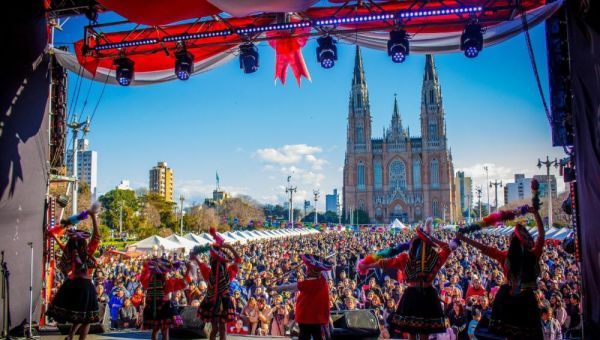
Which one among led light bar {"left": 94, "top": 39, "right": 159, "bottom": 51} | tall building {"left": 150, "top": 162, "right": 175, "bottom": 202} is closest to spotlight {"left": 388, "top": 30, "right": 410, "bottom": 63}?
led light bar {"left": 94, "top": 39, "right": 159, "bottom": 51}

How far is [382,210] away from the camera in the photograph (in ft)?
326

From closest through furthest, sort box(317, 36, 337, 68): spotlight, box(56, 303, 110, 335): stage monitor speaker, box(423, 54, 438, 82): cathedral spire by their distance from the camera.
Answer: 1. box(56, 303, 110, 335): stage monitor speaker
2. box(317, 36, 337, 68): spotlight
3. box(423, 54, 438, 82): cathedral spire

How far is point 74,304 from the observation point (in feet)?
21.0

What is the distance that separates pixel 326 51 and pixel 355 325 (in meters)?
4.74

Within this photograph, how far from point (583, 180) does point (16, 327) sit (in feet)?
27.4

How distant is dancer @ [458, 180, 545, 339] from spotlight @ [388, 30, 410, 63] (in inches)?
153

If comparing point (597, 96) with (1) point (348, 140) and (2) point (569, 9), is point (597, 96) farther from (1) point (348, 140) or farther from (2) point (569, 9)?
(1) point (348, 140)

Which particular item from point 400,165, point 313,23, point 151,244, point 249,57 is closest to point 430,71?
point 400,165

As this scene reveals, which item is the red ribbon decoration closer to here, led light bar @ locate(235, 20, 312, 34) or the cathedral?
led light bar @ locate(235, 20, 312, 34)

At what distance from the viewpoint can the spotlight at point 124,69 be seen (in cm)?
934

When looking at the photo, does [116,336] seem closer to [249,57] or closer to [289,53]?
[249,57]

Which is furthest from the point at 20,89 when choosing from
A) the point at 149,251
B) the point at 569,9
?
the point at 149,251

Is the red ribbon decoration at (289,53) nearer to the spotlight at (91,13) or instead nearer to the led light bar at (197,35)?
the led light bar at (197,35)

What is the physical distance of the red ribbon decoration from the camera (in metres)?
8.95
